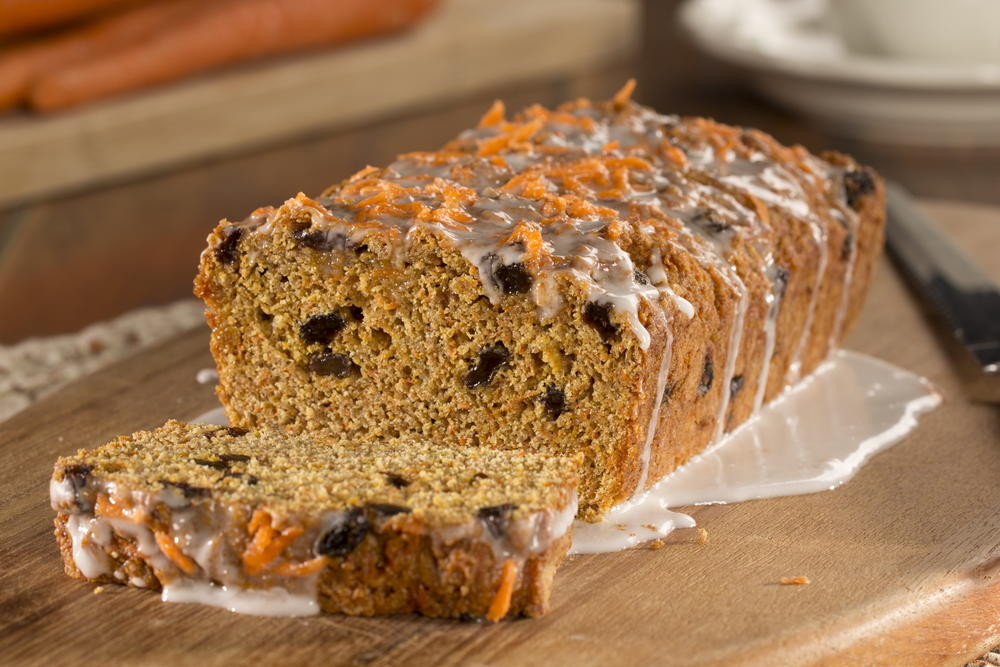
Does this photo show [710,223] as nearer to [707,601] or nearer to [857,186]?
[857,186]

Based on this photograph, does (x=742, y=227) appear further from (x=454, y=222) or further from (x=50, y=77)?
(x=50, y=77)

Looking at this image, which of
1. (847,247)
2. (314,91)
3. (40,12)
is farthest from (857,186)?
(40,12)

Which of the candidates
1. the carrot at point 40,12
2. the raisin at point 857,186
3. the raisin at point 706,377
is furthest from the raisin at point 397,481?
the carrot at point 40,12

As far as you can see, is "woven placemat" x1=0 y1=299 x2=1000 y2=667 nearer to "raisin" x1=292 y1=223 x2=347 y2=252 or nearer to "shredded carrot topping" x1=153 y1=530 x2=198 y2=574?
"raisin" x1=292 y1=223 x2=347 y2=252

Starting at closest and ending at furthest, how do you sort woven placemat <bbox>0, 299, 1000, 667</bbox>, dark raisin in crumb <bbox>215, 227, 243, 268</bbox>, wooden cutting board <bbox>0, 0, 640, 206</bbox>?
dark raisin in crumb <bbox>215, 227, 243, 268</bbox>, woven placemat <bbox>0, 299, 1000, 667</bbox>, wooden cutting board <bbox>0, 0, 640, 206</bbox>

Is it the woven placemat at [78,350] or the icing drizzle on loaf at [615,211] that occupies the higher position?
the icing drizzle on loaf at [615,211]

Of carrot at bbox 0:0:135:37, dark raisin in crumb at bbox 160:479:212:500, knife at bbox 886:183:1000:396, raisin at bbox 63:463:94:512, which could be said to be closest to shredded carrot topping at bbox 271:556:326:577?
dark raisin in crumb at bbox 160:479:212:500

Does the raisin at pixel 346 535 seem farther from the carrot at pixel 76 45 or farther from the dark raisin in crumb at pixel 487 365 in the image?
the carrot at pixel 76 45

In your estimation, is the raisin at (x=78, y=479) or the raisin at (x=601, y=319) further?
the raisin at (x=601, y=319)
